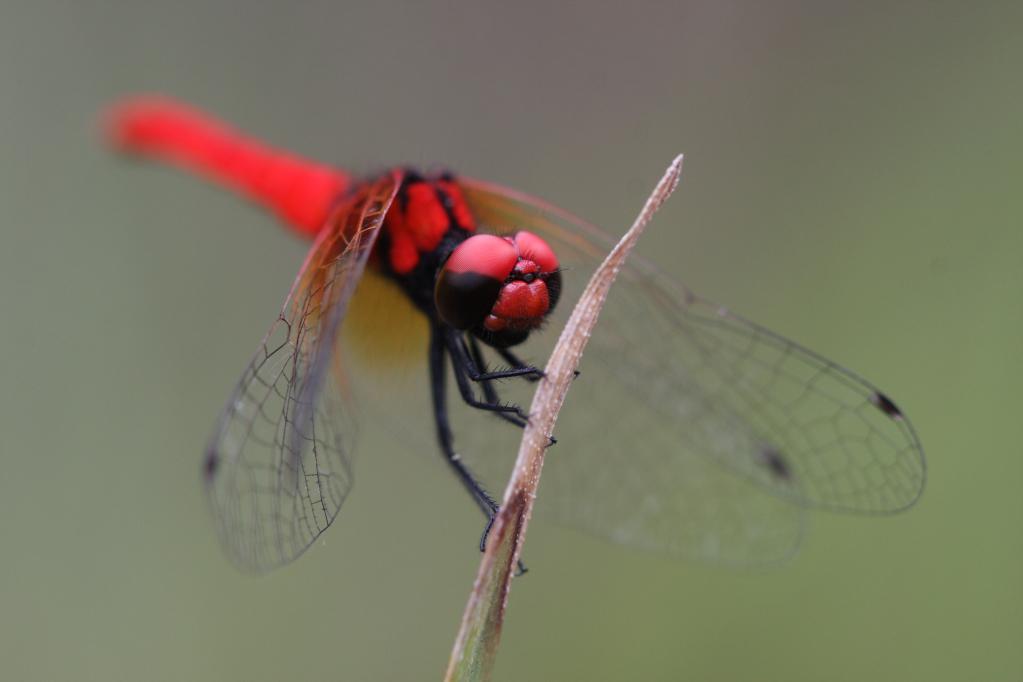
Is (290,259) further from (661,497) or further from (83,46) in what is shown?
(661,497)

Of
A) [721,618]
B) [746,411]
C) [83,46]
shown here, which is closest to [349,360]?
[746,411]

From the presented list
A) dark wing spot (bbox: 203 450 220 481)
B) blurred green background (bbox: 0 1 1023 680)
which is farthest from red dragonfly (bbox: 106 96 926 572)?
blurred green background (bbox: 0 1 1023 680)

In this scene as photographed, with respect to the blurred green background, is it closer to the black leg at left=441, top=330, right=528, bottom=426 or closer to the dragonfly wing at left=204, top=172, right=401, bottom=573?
the black leg at left=441, top=330, right=528, bottom=426

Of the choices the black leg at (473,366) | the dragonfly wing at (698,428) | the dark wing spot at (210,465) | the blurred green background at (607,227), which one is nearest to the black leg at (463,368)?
the black leg at (473,366)

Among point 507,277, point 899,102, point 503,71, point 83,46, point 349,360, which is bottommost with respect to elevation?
point 349,360

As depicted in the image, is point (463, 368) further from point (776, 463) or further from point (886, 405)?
point (886, 405)
